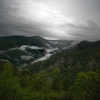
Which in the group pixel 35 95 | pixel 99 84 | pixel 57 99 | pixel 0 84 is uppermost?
pixel 0 84

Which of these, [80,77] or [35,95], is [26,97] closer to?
[35,95]

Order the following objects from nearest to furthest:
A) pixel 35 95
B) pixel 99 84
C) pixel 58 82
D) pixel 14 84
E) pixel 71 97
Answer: pixel 14 84
pixel 35 95
pixel 99 84
pixel 71 97
pixel 58 82

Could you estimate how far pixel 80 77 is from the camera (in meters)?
16.8

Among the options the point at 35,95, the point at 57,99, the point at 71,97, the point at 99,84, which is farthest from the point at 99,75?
the point at 35,95

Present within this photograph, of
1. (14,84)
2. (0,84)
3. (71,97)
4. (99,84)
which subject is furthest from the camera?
(71,97)

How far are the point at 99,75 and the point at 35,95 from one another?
897cm

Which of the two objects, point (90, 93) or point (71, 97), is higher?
point (90, 93)

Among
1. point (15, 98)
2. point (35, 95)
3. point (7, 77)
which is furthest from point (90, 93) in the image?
point (7, 77)

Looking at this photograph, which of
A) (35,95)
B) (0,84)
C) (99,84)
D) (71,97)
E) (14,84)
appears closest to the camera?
(0,84)

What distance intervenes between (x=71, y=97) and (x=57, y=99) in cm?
198

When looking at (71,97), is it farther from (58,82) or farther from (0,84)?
(0,84)

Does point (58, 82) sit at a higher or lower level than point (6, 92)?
lower

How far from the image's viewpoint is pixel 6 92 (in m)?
12.2

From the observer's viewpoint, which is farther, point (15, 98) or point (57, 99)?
point (57, 99)
